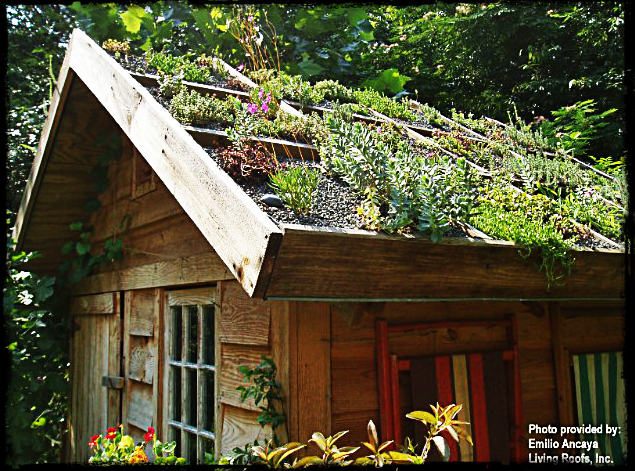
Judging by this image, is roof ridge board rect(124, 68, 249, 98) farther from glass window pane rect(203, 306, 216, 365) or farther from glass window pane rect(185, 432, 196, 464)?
glass window pane rect(185, 432, 196, 464)

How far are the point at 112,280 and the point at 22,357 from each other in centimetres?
107

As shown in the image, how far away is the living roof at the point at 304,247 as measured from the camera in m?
1.84

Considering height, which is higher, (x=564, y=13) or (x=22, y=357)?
(x=564, y=13)

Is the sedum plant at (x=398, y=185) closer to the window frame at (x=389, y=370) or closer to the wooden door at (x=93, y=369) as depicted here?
the window frame at (x=389, y=370)

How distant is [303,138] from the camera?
9.71ft

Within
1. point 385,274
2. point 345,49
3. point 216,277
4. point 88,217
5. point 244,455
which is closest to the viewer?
point 385,274

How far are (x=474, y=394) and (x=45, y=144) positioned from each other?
3540mm

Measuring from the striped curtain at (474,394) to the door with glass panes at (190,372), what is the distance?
1191 millimetres

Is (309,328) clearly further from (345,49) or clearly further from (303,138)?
(345,49)

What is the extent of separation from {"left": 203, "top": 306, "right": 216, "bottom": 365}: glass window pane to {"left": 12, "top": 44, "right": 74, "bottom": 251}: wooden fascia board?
1884mm

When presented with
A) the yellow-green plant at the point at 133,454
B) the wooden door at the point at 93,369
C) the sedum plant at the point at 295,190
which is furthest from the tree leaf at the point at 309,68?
the sedum plant at the point at 295,190

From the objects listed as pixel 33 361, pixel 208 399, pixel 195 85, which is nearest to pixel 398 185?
pixel 195 85

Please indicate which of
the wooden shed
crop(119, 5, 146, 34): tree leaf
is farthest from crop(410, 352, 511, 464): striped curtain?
crop(119, 5, 146, 34): tree leaf

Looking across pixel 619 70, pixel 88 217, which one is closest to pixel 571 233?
pixel 88 217
